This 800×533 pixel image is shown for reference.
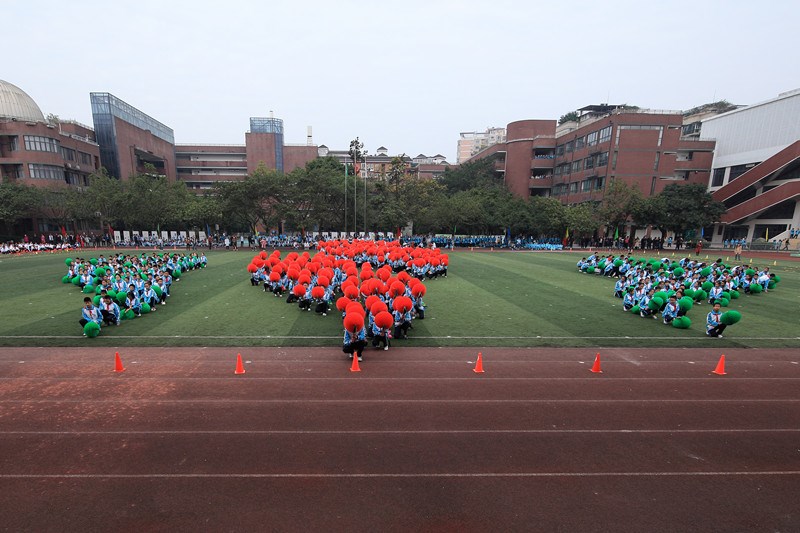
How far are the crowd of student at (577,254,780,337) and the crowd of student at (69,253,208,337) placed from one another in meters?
18.0

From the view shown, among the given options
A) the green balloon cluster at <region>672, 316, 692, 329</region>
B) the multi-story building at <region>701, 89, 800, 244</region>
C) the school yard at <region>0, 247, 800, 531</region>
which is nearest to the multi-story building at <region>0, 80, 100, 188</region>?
the school yard at <region>0, 247, 800, 531</region>

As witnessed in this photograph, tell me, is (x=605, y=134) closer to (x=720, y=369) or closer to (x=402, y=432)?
(x=720, y=369)

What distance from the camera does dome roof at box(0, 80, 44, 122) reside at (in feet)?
157

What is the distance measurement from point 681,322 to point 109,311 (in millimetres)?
18312

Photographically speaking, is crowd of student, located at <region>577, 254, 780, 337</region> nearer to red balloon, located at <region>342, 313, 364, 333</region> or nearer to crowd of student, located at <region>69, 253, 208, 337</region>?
red balloon, located at <region>342, 313, 364, 333</region>

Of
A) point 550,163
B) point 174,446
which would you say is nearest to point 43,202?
point 174,446

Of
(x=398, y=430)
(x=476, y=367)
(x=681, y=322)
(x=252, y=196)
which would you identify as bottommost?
(x=398, y=430)

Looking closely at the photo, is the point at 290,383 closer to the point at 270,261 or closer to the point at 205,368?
the point at 205,368

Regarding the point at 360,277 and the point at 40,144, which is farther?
the point at 40,144

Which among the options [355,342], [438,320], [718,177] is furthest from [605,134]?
[355,342]

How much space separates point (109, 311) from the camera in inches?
475

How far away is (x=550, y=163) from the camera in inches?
2438

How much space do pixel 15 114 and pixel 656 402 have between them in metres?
70.1

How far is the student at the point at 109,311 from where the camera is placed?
1190cm
